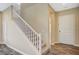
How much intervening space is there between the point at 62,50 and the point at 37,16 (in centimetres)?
65

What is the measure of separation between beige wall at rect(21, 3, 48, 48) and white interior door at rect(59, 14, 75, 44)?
0.78ft

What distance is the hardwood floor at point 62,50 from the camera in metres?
1.71

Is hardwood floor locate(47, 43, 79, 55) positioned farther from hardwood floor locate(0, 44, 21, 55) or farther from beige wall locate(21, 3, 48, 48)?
hardwood floor locate(0, 44, 21, 55)

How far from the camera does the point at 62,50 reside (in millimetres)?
1733

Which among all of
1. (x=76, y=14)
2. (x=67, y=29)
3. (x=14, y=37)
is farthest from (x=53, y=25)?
(x=14, y=37)

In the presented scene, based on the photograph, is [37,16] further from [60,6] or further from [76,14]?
[76,14]

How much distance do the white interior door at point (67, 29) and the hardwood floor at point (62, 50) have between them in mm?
76

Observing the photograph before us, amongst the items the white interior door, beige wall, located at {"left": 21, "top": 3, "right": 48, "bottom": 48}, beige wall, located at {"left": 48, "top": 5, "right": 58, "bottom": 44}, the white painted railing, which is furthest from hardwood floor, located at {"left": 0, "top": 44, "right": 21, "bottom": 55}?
the white interior door

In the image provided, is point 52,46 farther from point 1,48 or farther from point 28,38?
point 1,48

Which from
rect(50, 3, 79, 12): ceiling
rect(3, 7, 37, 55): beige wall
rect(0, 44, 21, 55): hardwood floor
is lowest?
rect(0, 44, 21, 55): hardwood floor

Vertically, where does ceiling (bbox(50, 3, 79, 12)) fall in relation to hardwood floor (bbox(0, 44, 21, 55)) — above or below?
above

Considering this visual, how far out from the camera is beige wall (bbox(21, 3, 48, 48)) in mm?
1719

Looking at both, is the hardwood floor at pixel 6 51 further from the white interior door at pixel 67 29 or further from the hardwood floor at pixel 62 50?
the white interior door at pixel 67 29

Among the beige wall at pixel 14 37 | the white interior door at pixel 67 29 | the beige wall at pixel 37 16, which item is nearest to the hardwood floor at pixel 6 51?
the beige wall at pixel 14 37
